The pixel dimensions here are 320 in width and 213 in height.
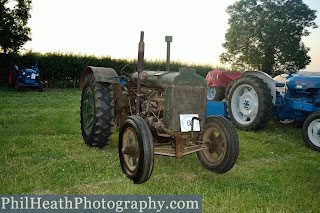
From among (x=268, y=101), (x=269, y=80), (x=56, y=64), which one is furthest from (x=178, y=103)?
(x=56, y=64)

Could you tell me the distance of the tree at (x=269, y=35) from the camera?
93.4 ft

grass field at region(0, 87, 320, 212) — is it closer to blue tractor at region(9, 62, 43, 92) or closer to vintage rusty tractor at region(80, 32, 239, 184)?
vintage rusty tractor at region(80, 32, 239, 184)

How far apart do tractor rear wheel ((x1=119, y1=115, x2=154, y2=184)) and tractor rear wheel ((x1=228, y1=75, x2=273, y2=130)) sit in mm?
3557

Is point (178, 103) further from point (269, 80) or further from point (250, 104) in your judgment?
point (269, 80)

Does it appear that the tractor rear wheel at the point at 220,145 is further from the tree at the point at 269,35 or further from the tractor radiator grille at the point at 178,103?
the tree at the point at 269,35

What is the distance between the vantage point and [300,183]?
3.20 metres

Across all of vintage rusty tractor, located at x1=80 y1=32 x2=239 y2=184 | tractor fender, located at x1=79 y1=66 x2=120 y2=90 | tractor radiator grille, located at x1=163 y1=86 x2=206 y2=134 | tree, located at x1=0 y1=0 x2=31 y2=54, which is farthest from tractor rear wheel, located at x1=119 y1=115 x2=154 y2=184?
tree, located at x1=0 y1=0 x2=31 y2=54

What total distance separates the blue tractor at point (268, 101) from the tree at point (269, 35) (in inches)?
963

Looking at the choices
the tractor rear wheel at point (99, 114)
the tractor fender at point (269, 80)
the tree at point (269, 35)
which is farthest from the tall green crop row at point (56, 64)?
the tree at point (269, 35)

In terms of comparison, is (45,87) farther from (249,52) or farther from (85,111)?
(249,52)

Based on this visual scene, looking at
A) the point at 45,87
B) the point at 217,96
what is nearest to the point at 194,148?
the point at 217,96

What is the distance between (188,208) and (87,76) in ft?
9.67

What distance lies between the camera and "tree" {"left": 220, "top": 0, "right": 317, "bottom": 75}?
2845 cm

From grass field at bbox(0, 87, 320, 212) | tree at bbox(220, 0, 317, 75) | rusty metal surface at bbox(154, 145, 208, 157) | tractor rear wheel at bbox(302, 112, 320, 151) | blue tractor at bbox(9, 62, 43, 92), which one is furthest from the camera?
tree at bbox(220, 0, 317, 75)
